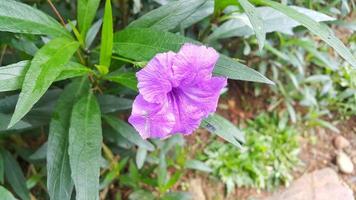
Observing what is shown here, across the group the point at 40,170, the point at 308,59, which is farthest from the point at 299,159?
the point at 40,170

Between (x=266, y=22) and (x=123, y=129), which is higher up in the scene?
(x=266, y=22)

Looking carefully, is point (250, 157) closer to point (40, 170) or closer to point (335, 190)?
point (335, 190)

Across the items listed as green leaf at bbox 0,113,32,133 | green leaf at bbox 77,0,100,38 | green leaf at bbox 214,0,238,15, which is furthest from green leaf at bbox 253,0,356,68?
green leaf at bbox 0,113,32,133

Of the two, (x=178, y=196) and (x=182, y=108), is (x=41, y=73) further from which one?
(x=178, y=196)

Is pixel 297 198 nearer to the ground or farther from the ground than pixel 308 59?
nearer to the ground

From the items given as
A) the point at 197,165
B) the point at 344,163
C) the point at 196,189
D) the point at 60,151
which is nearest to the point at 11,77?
the point at 60,151
